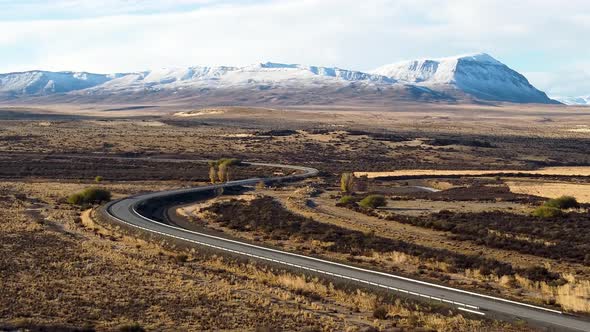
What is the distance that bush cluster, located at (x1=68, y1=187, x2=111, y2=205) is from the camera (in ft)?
206

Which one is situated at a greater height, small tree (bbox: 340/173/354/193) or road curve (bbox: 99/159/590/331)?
road curve (bbox: 99/159/590/331)

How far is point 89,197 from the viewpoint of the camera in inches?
2495

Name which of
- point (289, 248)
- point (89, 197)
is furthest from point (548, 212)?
point (89, 197)

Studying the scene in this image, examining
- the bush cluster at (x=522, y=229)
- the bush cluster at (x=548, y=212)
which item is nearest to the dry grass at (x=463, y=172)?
the bush cluster at (x=522, y=229)

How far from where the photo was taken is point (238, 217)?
54375 millimetres

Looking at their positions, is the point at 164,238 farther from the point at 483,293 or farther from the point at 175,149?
the point at 175,149

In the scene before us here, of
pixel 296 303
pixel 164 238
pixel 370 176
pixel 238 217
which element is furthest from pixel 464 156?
pixel 296 303

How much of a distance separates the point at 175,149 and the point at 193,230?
85.8 metres

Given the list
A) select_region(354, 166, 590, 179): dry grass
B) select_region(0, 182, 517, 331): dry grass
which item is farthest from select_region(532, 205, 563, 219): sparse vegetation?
select_region(354, 166, 590, 179): dry grass

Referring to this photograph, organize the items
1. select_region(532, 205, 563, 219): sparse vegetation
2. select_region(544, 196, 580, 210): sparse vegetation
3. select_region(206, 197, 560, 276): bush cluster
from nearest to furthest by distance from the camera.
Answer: select_region(206, 197, 560, 276): bush cluster → select_region(532, 205, 563, 219): sparse vegetation → select_region(544, 196, 580, 210): sparse vegetation

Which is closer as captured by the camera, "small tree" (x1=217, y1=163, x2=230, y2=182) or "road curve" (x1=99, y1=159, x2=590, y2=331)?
"road curve" (x1=99, y1=159, x2=590, y2=331)

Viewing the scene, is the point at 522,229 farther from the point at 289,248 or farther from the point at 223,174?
the point at 223,174

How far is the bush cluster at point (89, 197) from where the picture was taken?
62.8m

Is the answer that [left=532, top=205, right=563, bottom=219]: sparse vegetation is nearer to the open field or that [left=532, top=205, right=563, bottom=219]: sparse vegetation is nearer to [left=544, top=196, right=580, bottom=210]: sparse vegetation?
the open field
